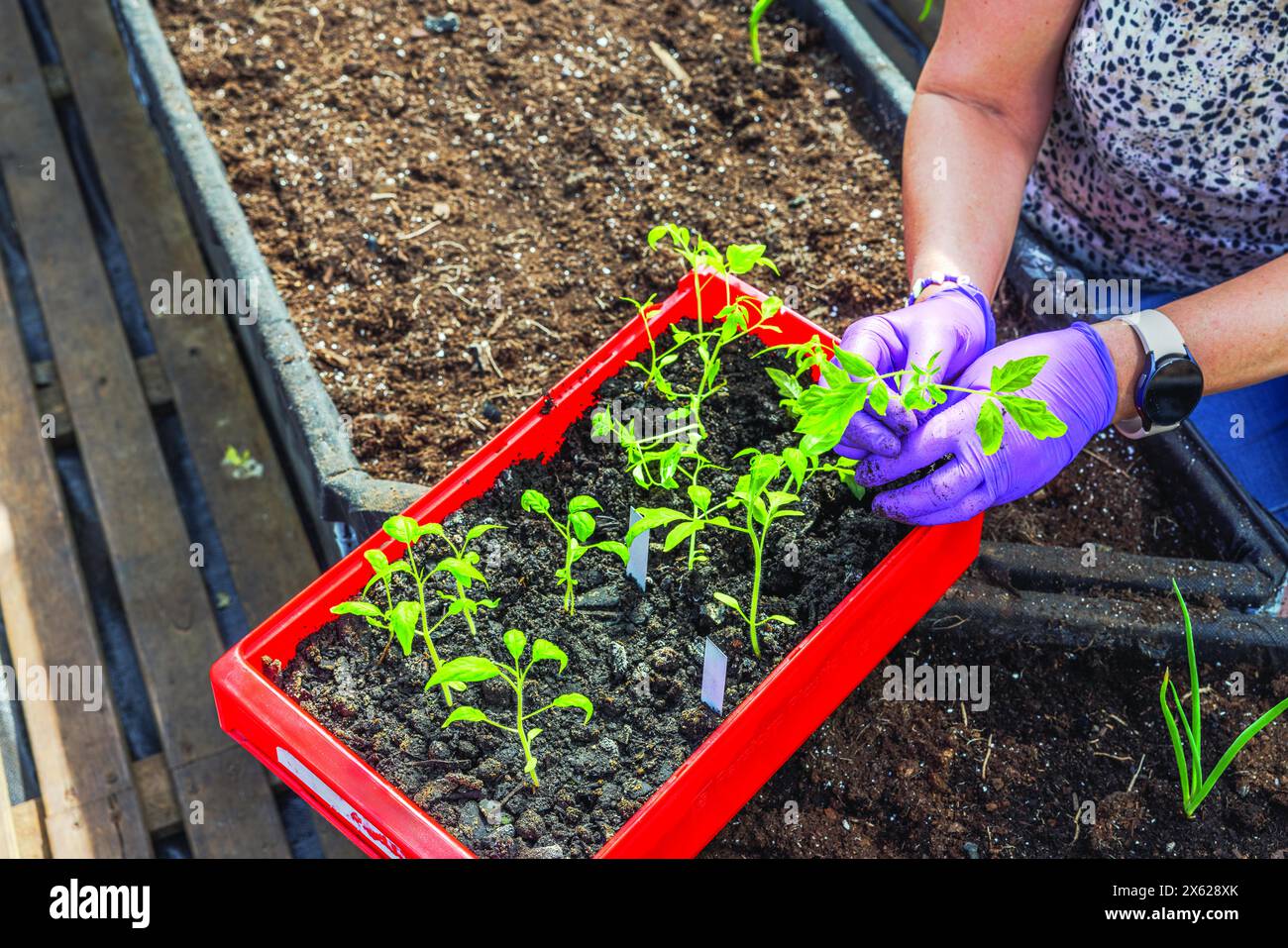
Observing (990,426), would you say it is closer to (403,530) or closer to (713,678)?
(713,678)

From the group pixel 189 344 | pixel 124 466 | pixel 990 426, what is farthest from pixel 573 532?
pixel 189 344

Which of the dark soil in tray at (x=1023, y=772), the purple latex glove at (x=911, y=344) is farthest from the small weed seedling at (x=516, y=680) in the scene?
the purple latex glove at (x=911, y=344)

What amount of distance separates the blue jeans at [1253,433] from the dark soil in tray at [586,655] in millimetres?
784

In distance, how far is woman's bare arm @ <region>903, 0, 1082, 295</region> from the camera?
5.49 feet

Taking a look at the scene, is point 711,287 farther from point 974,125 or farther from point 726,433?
point 974,125

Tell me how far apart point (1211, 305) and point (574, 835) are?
1078 mm

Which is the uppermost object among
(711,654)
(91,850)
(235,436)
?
(711,654)

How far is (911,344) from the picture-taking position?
1.48 meters

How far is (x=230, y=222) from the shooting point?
2.08 meters

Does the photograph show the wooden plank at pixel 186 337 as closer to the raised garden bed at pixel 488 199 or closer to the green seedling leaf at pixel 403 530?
the raised garden bed at pixel 488 199

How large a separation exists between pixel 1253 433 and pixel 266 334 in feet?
5.26

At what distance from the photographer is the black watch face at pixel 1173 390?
1505mm

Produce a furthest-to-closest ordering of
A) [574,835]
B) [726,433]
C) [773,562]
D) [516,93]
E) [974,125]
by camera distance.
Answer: [516,93], [974,125], [726,433], [773,562], [574,835]
